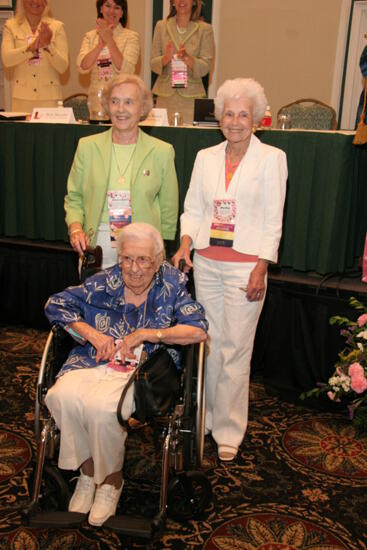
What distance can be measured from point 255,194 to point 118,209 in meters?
0.66

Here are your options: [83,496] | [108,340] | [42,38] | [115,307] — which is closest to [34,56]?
[42,38]

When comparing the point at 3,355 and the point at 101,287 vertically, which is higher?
the point at 101,287

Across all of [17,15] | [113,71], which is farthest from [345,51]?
[17,15]

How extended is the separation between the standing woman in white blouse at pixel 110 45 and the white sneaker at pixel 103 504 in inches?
114

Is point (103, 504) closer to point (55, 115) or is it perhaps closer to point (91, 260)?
point (91, 260)

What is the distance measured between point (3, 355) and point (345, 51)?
4515 millimetres

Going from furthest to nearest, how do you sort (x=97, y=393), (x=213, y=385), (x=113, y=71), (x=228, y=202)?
(x=113, y=71) → (x=213, y=385) → (x=228, y=202) → (x=97, y=393)

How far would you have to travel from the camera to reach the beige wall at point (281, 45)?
19.7 feet

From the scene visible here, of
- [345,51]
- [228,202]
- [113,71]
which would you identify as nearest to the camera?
[228,202]

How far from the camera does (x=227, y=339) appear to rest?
259 centimetres

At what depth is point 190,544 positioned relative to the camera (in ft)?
6.97

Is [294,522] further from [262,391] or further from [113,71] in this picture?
[113,71]

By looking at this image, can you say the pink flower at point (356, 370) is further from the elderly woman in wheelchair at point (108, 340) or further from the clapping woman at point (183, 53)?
the clapping woman at point (183, 53)

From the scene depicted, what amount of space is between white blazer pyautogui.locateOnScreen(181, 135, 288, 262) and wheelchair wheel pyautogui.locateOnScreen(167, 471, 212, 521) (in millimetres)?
937
